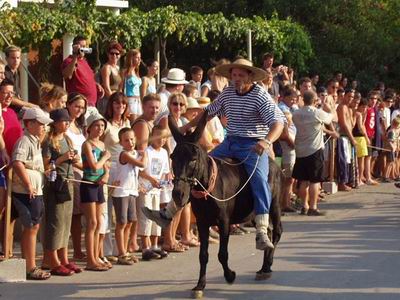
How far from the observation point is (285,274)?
37.9ft

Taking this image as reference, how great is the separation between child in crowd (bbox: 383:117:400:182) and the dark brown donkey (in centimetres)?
1231

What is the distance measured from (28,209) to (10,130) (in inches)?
47.8

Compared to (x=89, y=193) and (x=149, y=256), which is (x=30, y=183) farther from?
(x=149, y=256)

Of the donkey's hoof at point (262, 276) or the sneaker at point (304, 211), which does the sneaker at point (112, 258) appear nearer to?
the donkey's hoof at point (262, 276)

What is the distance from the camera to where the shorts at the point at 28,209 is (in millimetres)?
11141

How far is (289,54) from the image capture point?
24953 mm

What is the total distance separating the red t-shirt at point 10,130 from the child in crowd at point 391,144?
1312 cm

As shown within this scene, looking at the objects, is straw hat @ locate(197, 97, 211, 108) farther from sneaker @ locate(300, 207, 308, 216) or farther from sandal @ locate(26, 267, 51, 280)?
sandal @ locate(26, 267, 51, 280)

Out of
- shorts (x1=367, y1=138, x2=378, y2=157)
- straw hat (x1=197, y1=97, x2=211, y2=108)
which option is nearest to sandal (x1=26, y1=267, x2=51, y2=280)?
straw hat (x1=197, y1=97, x2=211, y2=108)

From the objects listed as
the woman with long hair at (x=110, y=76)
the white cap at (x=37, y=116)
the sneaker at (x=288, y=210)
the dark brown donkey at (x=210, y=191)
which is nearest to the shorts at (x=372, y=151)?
the sneaker at (x=288, y=210)

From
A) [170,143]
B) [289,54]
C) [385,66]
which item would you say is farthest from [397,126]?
[170,143]

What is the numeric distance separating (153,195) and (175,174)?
3.07 meters

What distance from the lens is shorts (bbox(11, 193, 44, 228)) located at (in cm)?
1114

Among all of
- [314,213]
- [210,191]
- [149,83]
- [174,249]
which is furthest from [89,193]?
[314,213]
